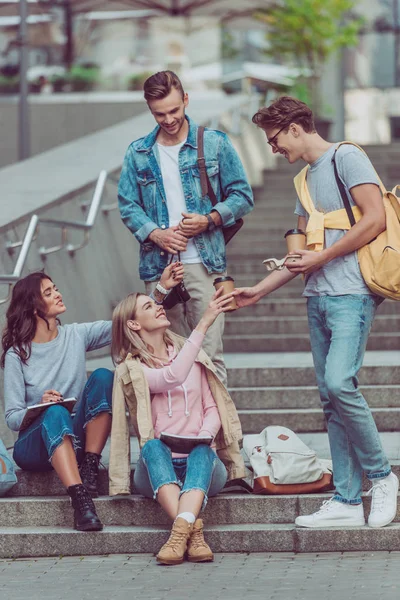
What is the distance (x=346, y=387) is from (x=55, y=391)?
1.57 meters

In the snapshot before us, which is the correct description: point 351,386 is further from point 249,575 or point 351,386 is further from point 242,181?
point 242,181

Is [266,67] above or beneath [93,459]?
above

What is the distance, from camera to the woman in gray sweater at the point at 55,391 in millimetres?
6281

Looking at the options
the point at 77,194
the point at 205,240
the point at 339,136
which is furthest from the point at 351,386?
the point at 339,136

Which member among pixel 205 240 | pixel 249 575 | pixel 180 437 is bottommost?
pixel 249 575

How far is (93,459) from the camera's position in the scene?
6.50m

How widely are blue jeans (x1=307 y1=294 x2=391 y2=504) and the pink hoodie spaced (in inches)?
23.7

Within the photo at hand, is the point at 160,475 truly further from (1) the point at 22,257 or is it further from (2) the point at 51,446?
(1) the point at 22,257

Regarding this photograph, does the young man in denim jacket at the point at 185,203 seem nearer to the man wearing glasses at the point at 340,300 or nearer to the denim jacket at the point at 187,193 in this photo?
the denim jacket at the point at 187,193

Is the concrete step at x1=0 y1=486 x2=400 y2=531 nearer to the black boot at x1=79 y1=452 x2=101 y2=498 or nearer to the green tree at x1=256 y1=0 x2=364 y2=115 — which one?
the black boot at x1=79 y1=452 x2=101 y2=498

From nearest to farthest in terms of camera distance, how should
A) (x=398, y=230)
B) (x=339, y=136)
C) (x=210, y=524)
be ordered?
(x=398, y=230), (x=210, y=524), (x=339, y=136)

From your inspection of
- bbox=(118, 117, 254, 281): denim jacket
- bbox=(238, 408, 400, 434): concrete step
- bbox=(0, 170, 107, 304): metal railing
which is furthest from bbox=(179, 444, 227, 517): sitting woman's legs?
bbox=(0, 170, 107, 304): metal railing

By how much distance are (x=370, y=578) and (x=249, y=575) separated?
22.0 inches

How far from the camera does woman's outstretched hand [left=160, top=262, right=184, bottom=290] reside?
650cm
